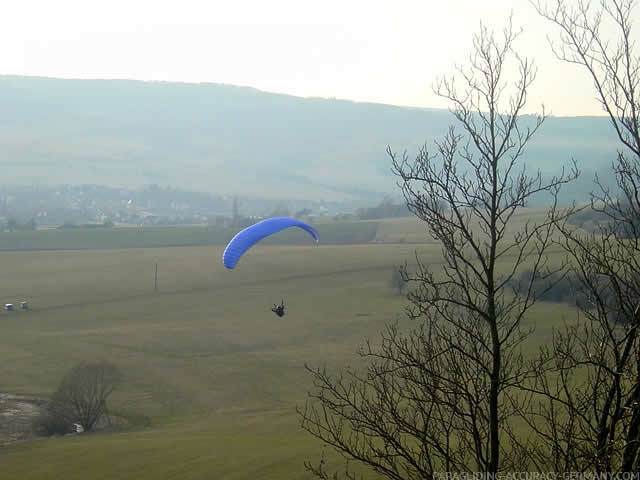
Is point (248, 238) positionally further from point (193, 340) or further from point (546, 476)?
point (546, 476)

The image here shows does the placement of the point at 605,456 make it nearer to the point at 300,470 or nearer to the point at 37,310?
the point at 300,470

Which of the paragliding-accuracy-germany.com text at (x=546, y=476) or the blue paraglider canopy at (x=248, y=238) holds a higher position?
the blue paraglider canopy at (x=248, y=238)

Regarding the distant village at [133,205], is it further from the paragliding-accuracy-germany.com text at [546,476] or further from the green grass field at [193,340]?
the paragliding-accuracy-germany.com text at [546,476]

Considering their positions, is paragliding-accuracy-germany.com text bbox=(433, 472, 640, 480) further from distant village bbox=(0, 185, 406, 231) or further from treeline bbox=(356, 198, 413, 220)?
distant village bbox=(0, 185, 406, 231)

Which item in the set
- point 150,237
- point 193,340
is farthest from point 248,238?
point 150,237

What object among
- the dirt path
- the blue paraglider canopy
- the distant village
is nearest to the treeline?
the distant village

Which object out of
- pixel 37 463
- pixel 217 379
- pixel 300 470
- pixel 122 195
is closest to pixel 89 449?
pixel 37 463

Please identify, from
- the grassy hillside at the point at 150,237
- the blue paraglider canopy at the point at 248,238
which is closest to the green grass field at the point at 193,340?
the blue paraglider canopy at the point at 248,238
